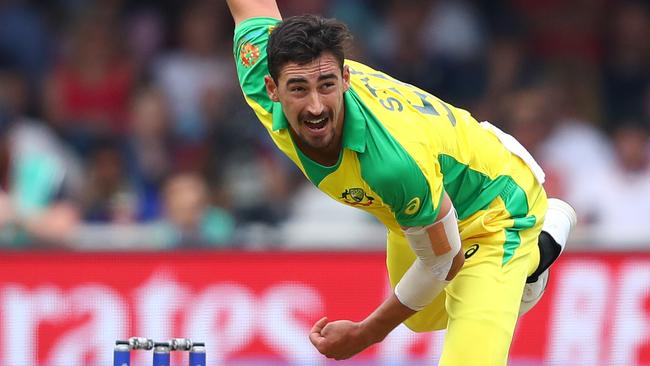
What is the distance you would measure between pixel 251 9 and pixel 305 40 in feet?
2.63

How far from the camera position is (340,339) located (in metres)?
5.43

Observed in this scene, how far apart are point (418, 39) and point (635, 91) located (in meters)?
1.64

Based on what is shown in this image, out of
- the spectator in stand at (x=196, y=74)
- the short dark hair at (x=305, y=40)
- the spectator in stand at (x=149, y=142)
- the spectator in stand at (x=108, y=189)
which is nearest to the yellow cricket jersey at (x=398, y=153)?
the short dark hair at (x=305, y=40)

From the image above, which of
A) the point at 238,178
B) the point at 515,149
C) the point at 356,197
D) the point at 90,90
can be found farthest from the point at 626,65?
the point at 356,197

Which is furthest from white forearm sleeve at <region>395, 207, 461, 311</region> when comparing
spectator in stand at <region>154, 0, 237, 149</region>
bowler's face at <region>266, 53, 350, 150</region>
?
spectator in stand at <region>154, 0, 237, 149</region>

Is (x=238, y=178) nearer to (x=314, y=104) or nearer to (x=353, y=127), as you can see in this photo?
(x=353, y=127)

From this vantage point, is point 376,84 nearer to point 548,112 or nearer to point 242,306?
point 242,306

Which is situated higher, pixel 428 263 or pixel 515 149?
pixel 515 149

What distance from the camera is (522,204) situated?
571 cm

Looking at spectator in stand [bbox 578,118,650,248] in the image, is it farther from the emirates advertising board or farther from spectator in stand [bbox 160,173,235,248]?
spectator in stand [bbox 160,173,235,248]

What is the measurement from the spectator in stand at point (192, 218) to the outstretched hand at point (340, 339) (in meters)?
3.35

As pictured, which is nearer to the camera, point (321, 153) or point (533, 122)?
point (321, 153)

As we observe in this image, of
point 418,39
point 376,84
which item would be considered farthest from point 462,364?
point 418,39

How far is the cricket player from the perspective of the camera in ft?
16.1
